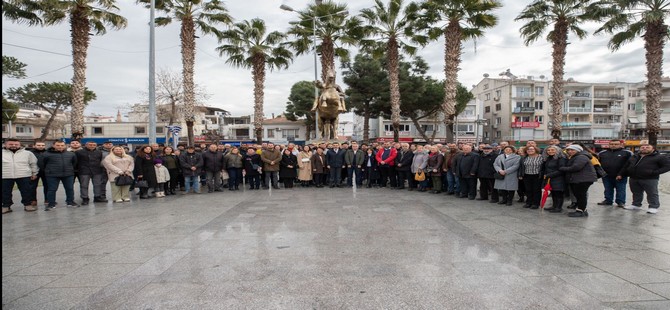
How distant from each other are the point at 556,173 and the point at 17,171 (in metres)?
11.5

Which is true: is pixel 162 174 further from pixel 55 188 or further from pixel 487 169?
pixel 487 169

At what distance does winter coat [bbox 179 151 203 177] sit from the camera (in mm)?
11030

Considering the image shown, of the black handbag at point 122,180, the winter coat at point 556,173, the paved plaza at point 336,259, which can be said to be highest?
the winter coat at point 556,173

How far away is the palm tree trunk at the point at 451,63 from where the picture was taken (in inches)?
755

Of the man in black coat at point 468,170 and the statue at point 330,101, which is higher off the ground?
the statue at point 330,101

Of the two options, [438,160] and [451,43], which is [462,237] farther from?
[451,43]

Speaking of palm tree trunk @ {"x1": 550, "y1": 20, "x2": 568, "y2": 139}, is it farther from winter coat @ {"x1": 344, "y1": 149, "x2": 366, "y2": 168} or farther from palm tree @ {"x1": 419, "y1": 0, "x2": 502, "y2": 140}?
winter coat @ {"x1": 344, "y1": 149, "x2": 366, "y2": 168}

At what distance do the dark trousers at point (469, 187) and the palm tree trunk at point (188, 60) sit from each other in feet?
45.7

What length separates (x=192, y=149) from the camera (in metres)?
11.2

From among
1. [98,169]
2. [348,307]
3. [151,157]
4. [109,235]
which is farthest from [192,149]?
[348,307]

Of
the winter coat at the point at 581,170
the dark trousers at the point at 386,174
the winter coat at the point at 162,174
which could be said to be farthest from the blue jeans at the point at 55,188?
the winter coat at the point at 581,170

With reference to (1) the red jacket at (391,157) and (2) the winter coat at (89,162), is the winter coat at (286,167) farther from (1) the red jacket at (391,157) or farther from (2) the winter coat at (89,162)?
(2) the winter coat at (89,162)

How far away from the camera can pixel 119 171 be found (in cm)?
958

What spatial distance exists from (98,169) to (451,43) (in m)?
16.6
